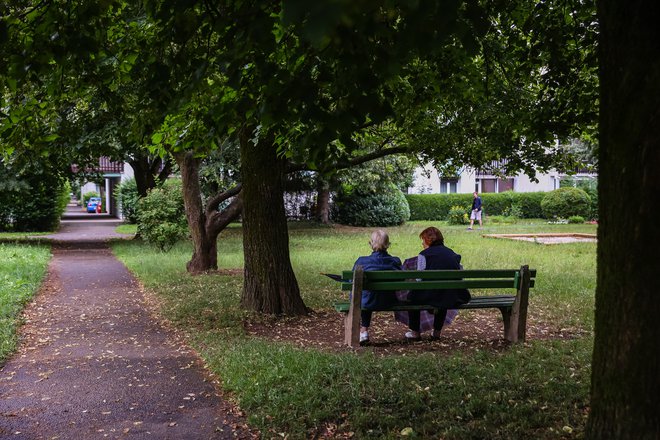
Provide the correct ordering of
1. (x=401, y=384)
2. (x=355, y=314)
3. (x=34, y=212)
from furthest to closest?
(x=34, y=212), (x=355, y=314), (x=401, y=384)

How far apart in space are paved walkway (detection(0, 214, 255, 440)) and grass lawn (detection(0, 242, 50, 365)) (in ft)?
0.68

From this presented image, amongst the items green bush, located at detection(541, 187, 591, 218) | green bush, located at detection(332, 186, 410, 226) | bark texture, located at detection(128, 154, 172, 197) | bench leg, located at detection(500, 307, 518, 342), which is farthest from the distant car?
bench leg, located at detection(500, 307, 518, 342)

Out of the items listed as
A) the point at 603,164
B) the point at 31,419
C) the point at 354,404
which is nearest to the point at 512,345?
the point at 354,404

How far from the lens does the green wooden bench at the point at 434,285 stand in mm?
6477

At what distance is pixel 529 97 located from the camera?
30.5 feet

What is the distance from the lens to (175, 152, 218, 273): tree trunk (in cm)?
1362

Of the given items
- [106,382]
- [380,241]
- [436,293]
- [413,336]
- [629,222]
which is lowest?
[106,382]

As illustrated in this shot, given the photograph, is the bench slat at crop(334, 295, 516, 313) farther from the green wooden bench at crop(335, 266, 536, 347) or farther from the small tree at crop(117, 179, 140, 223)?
the small tree at crop(117, 179, 140, 223)

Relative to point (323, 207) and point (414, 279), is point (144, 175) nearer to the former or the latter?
point (323, 207)

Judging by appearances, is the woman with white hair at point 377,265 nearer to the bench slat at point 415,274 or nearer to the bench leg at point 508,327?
the bench slat at point 415,274

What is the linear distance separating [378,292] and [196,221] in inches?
311

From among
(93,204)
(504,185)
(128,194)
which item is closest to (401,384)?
(128,194)

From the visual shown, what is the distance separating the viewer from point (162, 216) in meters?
18.1

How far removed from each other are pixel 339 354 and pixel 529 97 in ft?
17.3
